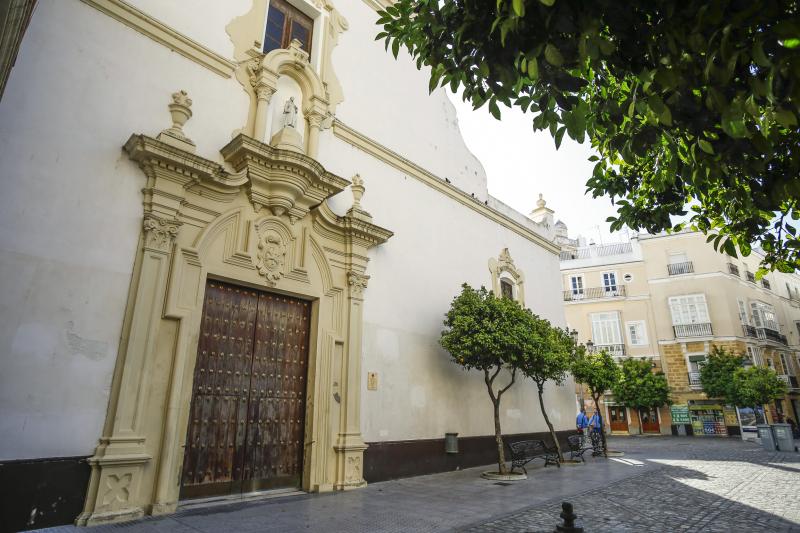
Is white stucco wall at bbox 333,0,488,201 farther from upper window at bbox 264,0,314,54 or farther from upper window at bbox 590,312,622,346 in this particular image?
upper window at bbox 590,312,622,346

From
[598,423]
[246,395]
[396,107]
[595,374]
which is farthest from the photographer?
[598,423]

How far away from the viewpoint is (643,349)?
30797 millimetres

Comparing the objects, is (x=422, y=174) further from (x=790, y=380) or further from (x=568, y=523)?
(x=790, y=380)

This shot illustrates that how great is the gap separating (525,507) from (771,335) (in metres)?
34.2

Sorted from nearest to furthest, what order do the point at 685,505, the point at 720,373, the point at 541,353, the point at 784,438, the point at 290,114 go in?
1. the point at 685,505
2. the point at 290,114
3. the point at 541,353
4. the point at 784,438
5. the point at 720,373

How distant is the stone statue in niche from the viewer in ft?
26.7

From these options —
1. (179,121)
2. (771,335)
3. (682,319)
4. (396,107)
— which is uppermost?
(396,107)

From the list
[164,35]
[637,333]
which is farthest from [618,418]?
[164,35]

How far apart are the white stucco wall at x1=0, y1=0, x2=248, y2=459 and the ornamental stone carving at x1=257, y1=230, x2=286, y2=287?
6.13ft

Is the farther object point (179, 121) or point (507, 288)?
point (507, 288)

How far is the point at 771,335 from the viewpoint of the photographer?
3116 centimetres

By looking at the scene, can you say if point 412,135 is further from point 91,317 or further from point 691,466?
point 691,466

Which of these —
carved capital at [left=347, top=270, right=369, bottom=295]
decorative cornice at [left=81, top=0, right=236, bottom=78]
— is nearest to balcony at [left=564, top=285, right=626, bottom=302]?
carved capital at [left=347, top=270, right=369, bottom=295]

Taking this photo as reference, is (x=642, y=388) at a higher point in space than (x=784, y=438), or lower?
higher
